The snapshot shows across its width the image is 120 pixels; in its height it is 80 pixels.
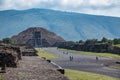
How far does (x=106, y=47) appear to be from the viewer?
16300 cm

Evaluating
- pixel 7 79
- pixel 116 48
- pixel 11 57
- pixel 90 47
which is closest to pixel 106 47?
pixel 116 48

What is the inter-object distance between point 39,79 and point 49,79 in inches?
33.8

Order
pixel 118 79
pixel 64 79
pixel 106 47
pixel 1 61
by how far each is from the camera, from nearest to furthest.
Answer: pixel 64 79
pixel 1 61
pixel 118 79
pixel 106 47

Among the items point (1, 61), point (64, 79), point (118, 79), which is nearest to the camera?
point (64, 79)

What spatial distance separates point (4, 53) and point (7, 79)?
37.1 feet

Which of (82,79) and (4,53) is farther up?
(4,53)

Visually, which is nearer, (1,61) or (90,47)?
(1,61)

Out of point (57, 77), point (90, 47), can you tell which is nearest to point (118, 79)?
point (57, 77)

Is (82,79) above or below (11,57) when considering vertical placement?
below

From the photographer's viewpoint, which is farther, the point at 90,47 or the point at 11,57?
the point at 90,47

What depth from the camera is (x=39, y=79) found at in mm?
28109

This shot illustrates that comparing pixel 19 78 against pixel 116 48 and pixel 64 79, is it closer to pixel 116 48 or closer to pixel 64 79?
pixel 64 79

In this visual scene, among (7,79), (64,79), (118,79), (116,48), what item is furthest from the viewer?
(116,48)

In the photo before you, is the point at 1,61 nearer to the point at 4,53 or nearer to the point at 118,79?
the point at 4,53
